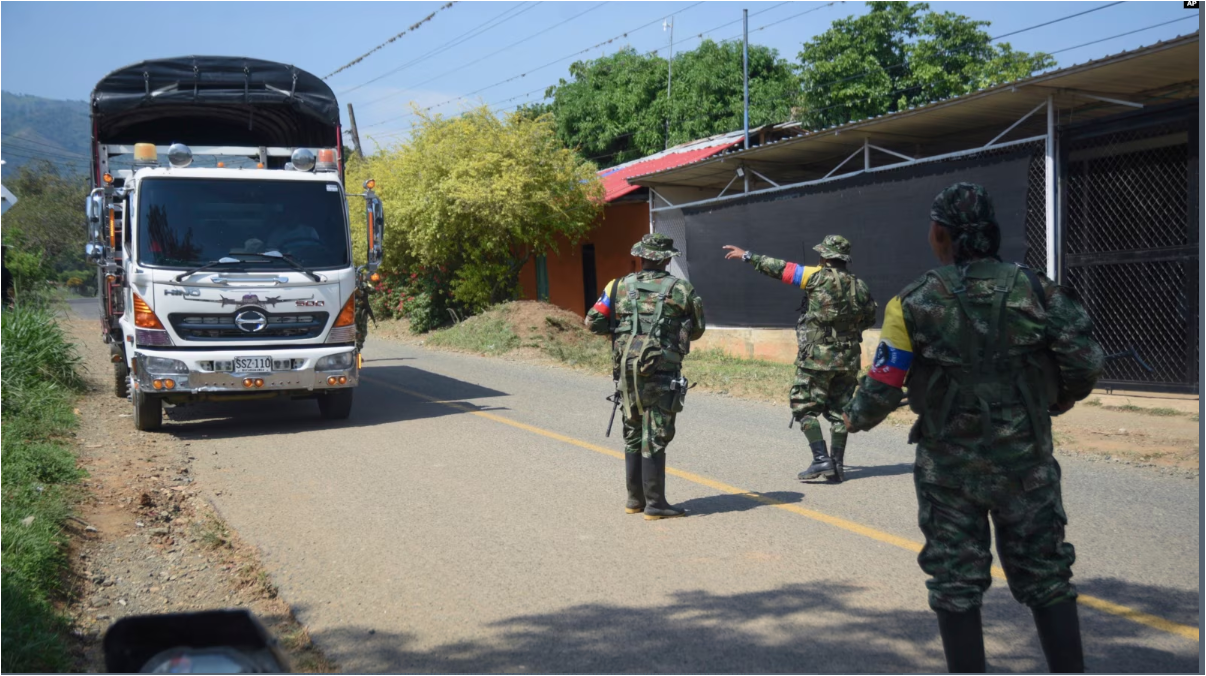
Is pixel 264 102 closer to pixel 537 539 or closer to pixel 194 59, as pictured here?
pixel 194 59

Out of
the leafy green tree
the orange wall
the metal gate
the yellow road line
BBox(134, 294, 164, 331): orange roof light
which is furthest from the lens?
the leafy green tree

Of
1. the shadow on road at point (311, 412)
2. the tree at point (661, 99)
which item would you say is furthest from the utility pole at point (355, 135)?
the shadow on road at point (311, 412)

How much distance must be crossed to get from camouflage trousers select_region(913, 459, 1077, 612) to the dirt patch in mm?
2377

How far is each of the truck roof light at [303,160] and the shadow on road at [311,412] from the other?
8.83ft

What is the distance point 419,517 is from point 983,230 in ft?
13.2

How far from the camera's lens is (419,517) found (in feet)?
20.0

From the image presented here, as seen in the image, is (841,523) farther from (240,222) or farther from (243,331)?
(240,222)

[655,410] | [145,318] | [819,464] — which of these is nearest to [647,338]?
[655,410]

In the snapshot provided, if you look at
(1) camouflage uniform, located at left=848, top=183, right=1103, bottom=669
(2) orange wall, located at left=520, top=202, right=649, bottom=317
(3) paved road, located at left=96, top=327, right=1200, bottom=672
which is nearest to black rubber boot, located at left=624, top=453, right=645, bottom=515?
(3) paved road, located at left=96, top=327, right=1200, bottom=672

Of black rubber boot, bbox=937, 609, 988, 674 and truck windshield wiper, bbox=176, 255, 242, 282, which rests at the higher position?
truck windshield wiper, bbox=176, 255, 242, 282

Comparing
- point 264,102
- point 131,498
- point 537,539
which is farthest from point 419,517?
point 264,102

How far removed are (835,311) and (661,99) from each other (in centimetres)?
2709

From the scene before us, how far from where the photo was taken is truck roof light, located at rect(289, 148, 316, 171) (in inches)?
387

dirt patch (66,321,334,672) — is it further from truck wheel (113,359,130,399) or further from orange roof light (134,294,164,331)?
truck wheel (113,359,130,399)
